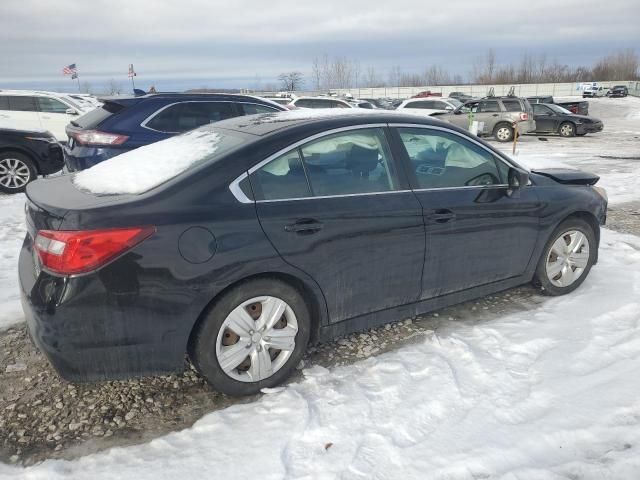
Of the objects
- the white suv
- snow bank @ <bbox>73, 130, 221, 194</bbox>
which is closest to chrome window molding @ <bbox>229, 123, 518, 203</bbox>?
snow bank @ <bbox>73, 130, 221, 194</bbox>

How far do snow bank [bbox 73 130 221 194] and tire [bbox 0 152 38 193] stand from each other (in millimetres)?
6190

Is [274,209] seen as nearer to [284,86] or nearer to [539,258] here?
[539,258]

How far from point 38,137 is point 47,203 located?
692 centimetres

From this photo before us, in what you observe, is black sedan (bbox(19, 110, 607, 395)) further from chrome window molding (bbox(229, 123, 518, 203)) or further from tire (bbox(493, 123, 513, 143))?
tire (bbox(493, 123, 513, 143))

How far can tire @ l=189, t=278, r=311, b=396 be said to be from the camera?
270 cm

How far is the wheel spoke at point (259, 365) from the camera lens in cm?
287

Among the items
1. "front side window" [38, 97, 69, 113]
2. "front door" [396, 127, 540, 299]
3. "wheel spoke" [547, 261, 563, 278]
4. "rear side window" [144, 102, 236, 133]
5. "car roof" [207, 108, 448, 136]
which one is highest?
"front side window" [38, 97, 69, 113]

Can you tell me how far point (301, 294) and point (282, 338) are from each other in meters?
0.28

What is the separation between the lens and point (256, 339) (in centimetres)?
284

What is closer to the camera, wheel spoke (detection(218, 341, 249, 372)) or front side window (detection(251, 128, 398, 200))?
wheel spoke (detection(218, 341, 249, 372))

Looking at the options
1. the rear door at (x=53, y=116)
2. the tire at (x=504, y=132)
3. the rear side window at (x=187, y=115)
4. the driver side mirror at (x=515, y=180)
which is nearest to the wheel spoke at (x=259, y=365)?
the driver side mirror at (x=515, y=180)

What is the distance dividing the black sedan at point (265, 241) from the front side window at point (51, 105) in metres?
11.6

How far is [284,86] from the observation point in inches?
3693

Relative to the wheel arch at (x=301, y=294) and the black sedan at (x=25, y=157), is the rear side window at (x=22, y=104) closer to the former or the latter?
the black sedan at (x=25, y=157)
